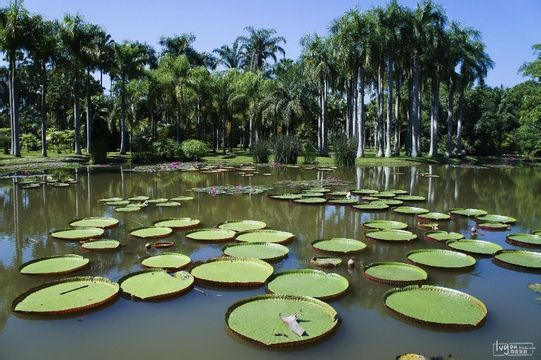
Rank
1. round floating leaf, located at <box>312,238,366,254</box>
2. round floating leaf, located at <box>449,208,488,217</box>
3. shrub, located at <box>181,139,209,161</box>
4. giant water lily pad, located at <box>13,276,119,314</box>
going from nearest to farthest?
1. giant water lily pad, located at <box>13,276,119,314</box>
2. round floating leaf, located at <box>312,238,366,254</box>
3. round floating leaf, located at <box>449,208,488,217</box>
4. shrub, located at <box>181,139,209,161</box>

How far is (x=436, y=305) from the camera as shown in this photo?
546cm

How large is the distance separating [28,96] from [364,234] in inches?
2479

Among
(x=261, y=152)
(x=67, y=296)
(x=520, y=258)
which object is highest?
(x=261, y=152)

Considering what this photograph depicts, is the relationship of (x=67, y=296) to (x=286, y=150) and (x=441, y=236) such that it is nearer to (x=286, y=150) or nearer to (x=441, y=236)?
(x=441, y=236)

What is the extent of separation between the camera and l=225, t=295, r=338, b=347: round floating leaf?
4.61m

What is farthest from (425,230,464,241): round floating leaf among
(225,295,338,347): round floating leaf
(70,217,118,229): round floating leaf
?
(70,217,118,229): round floating leaf

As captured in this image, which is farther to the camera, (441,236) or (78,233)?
(78,233)

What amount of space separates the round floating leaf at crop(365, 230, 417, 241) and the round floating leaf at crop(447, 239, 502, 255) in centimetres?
82

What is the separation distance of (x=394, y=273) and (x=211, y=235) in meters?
4.02

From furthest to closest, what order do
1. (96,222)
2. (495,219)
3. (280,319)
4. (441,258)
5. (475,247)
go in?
(495,219)
(96,222)
(475,247)
(441,258)
(280,319)

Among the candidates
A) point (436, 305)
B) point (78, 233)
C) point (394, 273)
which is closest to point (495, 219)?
point (394, 273)

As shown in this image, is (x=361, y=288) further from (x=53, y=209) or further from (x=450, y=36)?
(x=450, y=36)

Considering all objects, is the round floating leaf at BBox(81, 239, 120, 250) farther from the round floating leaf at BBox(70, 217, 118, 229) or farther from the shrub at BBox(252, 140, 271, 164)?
the shrub at BBox(252, 140, 271, 164)

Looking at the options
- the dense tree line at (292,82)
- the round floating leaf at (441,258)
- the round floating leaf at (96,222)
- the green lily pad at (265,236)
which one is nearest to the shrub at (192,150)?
the dense tree line at (292,82)
